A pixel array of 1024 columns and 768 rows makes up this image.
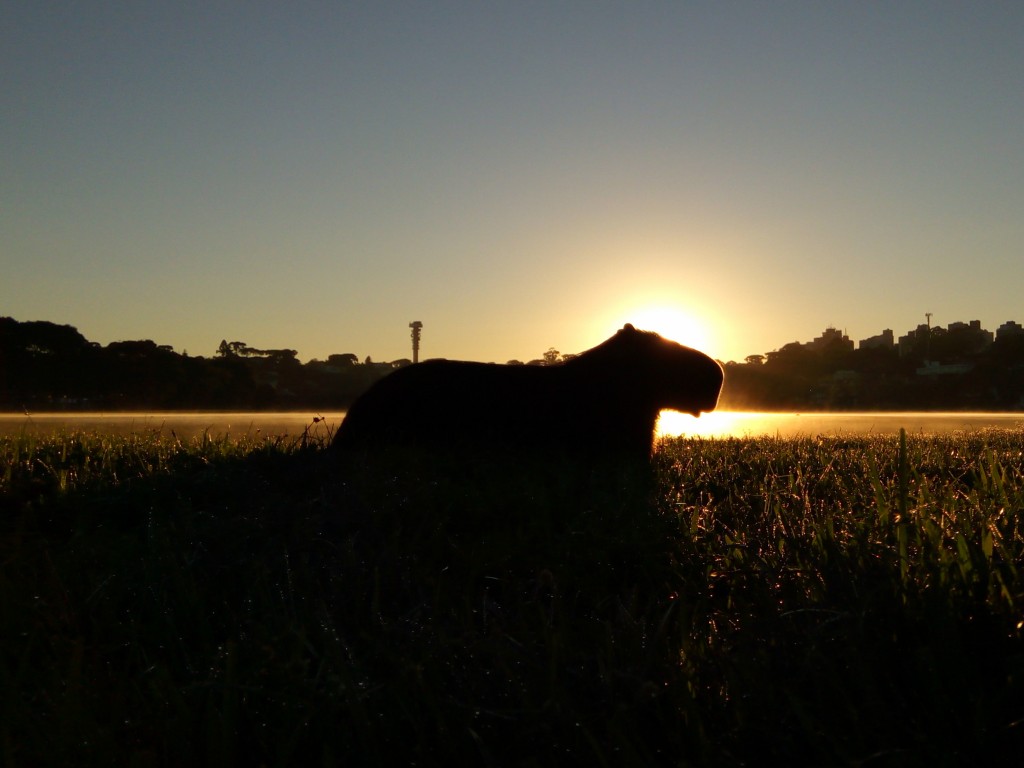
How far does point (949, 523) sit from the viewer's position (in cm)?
319

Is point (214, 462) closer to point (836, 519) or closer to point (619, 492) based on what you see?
point (619, 492)

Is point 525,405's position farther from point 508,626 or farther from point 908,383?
point 908,383

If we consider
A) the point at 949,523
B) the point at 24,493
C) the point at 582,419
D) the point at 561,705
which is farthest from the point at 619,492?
the point at 24,493

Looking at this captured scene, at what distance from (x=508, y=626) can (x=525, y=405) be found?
406 centimetres

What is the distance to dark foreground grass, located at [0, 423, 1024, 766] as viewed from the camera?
72.9 inches

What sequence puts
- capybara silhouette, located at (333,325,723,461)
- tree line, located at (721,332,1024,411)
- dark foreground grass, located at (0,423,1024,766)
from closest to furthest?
dark foreground grass, located at (0,423,1024,766)
capybara silhouette, located at (333,325,723,461)
tree line, located at (721,332,1024,411)

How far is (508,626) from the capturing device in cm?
253

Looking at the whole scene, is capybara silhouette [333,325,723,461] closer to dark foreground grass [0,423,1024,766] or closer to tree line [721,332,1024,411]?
dark foreground grass [0,423,1024,766]

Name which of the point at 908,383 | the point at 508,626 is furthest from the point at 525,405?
the point at 908,383

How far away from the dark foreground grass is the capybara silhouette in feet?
5.31

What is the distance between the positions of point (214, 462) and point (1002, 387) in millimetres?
72106

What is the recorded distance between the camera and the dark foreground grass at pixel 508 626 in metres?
1.85

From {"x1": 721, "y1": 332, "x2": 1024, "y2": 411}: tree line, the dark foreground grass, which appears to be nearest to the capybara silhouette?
the dark foreground grass

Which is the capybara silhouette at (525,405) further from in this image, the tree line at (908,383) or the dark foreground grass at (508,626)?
the tree line at (908,383)
